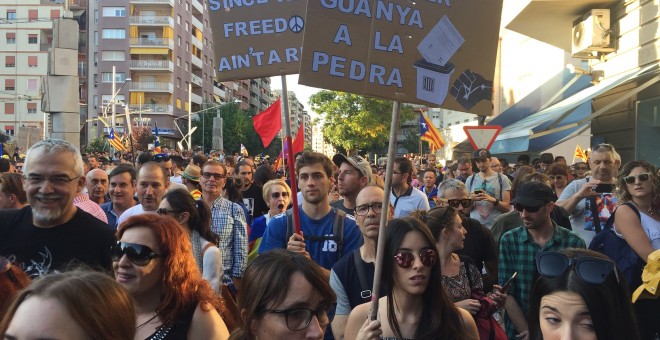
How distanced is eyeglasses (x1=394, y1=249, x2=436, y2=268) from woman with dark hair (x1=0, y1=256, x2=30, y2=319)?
67.0 inches

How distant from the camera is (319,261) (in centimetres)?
483

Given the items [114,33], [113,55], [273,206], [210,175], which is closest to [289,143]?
[210,175]

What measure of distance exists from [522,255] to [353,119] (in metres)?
47.5

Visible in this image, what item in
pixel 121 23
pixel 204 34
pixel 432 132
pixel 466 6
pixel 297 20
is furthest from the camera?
pixel 204 34

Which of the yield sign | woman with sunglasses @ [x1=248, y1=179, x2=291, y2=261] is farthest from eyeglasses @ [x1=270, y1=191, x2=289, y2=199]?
the yield sign

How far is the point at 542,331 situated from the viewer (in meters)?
2.33

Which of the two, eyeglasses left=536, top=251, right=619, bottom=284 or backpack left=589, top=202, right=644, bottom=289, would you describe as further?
backpack left=589, top=202, right=644, bottom=289

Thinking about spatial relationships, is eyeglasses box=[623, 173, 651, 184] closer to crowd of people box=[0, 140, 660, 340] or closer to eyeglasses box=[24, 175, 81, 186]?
crowd of people box=[0, 140, 660, 340]

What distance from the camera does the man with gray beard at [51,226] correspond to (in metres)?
3.55

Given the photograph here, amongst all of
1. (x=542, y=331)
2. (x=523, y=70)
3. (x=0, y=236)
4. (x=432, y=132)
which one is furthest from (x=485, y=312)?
(x=523, y=70)

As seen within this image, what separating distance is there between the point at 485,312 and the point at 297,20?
86.0 inches

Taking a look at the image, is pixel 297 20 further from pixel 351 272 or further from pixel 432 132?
pixel 432 132

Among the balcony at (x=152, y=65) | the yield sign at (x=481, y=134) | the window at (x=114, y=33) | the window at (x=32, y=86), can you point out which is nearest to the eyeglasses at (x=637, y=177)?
the yield sign at (x=481, y=134)

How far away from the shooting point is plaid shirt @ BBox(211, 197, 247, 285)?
18.6 ft
